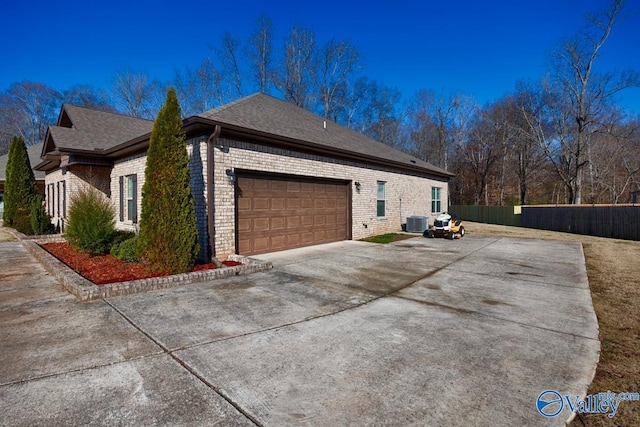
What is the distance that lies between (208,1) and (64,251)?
11.1 m

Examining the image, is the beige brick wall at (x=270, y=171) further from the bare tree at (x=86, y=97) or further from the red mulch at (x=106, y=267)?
the bare tree at (x=86, y=97)

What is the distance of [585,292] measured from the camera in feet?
18.2

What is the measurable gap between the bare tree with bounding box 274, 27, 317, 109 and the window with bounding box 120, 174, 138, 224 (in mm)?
19941

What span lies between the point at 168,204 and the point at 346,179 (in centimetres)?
695

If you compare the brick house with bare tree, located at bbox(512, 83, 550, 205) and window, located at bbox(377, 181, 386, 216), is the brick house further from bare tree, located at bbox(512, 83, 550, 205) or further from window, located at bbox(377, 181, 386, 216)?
bare tree, located at bbox(512, 83, 550, 205)

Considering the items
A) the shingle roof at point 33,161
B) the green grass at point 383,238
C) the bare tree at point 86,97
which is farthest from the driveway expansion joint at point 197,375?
the bare tree at point 86,97

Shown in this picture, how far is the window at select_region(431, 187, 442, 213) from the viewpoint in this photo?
18984 mm

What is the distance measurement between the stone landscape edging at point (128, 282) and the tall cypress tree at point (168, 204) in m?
0.53

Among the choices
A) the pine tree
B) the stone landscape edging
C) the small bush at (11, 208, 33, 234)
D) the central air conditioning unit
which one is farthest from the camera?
the central air conditioning unit

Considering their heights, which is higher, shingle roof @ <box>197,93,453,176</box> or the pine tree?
shingle roof @ <box>197,93,453,176</box>

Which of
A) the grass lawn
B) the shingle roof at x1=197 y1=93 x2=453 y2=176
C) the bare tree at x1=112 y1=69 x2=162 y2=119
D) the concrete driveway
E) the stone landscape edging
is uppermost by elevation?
the bare tree at x1=112 y1=69 x2=162 y2=119

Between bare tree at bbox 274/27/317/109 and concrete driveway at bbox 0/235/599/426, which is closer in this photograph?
concrete driveway at bbox 0/235/599/426

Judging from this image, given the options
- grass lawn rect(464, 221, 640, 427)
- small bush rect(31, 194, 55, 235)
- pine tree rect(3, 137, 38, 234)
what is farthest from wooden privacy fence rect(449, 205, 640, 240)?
pine tree rect(3, 137, 38, 234)

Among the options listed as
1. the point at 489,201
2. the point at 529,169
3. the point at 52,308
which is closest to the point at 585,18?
the point at 529,169
